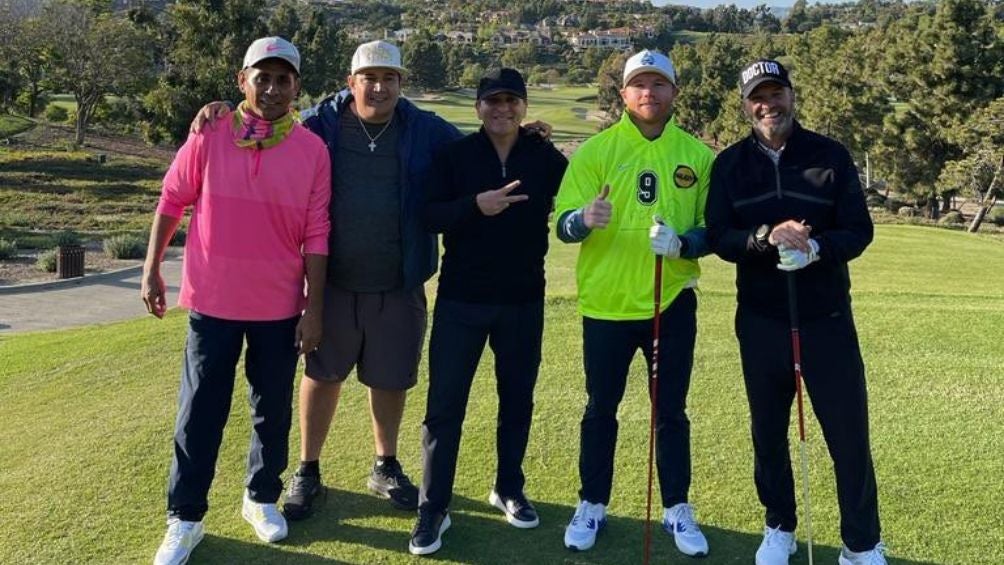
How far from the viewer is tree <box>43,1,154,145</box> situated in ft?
135

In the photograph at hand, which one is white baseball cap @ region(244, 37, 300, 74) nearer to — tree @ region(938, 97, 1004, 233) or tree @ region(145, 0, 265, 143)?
tree @ region(938, 97, 1004, 233)

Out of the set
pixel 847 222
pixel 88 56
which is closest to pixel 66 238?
pixel 847 222

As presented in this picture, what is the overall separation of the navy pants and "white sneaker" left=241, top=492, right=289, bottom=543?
0.04 m

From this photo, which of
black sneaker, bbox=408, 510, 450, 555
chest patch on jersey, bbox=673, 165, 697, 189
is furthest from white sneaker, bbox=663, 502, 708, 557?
chest patch on jersey, bbox=673, 165, 697, 189

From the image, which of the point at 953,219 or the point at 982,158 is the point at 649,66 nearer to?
the point at 982,158

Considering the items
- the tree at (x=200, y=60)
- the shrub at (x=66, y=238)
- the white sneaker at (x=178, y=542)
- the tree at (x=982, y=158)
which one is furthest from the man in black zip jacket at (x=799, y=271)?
the tree at (x=200, y=60)

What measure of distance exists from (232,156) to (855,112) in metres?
41.9

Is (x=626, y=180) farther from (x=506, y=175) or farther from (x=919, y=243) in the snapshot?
(x=919, y=243)

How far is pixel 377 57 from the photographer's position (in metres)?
4.02

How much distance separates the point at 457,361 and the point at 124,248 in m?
17.1

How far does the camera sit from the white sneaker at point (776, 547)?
144 inches

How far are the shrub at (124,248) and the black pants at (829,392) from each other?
59.0 ft

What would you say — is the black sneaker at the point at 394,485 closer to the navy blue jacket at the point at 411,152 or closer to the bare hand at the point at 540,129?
the navy blue jacket at the point at 411,152

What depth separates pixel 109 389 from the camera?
6.19 metres
